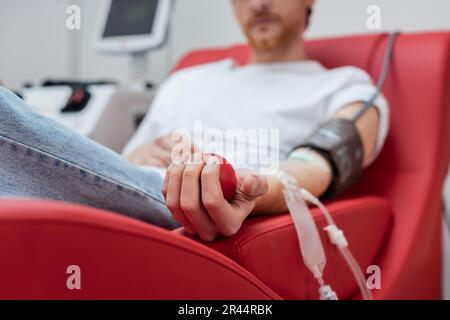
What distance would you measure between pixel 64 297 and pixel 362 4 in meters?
1.33

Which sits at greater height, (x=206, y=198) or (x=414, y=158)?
(x=414, y=158)

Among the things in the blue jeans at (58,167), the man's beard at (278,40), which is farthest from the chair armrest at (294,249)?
the man's beard at (278,40)

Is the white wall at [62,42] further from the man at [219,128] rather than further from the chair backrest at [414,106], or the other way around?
the chair backrest at [414,106]

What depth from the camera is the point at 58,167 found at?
0.47 meters

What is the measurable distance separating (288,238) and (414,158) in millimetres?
486

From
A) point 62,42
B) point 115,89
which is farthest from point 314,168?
point 62,42

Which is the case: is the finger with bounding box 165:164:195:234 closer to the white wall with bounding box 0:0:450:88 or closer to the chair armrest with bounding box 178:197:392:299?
the chair armrest with bounding box 178:197:392:299

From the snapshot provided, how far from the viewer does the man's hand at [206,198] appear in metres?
0.49

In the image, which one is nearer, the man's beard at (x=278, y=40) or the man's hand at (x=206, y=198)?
the man's hand at (x=206, y=198)

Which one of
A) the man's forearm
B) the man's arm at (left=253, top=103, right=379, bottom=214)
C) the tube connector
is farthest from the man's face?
the tube connector

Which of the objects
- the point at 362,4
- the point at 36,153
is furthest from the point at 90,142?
the point at 362,4

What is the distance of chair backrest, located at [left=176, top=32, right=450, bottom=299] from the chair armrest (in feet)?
0.30

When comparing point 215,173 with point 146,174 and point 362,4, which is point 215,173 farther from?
point 362,4

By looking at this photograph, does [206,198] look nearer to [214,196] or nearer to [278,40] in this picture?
[214,196]
